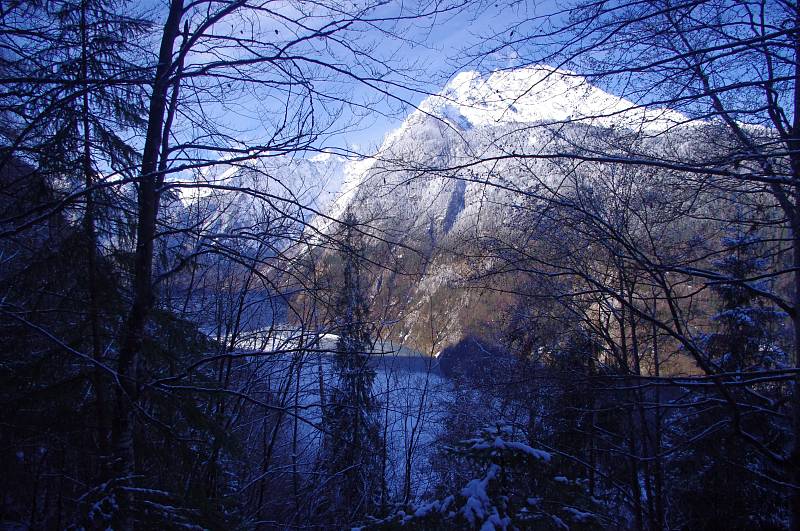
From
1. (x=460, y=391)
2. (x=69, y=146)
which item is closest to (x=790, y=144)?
(x=69, y=146)

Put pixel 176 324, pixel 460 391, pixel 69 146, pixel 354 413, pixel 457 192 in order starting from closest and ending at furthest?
pixel 69 146 → pixel 176 324 → pixel 457 192 → pixel 354 413 → pixel 460 391

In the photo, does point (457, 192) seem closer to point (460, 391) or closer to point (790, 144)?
point (790, 144)

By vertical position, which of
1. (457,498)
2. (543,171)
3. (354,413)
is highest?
(543,171)

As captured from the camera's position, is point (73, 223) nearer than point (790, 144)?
Yes

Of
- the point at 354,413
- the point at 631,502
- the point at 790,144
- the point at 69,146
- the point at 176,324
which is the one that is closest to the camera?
the point at 69,146

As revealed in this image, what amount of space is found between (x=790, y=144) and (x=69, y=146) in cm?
525

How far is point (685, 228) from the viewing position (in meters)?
5.03

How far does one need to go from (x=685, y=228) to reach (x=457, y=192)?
2510 millimetres

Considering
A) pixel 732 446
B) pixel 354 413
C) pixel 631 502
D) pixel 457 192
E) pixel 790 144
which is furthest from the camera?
pixel 354 413

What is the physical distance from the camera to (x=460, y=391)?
13.8 m

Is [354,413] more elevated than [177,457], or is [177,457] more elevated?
[177,457]

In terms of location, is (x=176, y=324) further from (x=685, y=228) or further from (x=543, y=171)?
(x=685, y=228)

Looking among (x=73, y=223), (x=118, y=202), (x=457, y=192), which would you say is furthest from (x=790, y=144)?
(x=73, y=223)

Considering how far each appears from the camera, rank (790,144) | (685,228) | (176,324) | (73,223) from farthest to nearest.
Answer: (685,228)
(176,324)
(790,144)
(73,223)
